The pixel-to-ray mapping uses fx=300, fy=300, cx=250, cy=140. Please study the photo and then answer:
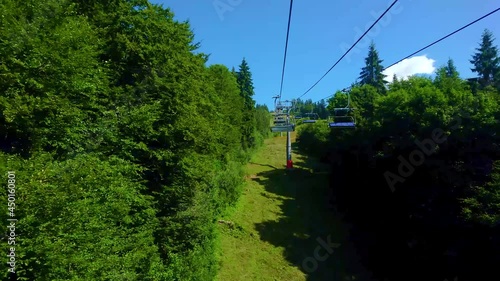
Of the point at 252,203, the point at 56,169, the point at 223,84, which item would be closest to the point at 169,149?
the point at 56,169

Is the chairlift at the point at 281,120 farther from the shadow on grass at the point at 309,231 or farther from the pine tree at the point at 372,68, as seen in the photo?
A: the pine tree at the point at 372,68

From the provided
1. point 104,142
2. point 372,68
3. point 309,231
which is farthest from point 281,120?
point 372,68

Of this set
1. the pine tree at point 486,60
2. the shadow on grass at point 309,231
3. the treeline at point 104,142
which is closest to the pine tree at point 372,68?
the pine tree at point 486,60

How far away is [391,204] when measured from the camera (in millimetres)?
21531

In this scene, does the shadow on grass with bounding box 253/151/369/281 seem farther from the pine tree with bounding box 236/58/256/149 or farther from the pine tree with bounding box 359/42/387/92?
the pine tree with bounding box 359/42/387/92

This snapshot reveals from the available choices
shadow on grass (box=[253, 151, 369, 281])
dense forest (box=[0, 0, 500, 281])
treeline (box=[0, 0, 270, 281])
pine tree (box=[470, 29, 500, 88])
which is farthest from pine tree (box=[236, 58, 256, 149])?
pine tree (box=[470, 29, 500, 88])

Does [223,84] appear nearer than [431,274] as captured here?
No

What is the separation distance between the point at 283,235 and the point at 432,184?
12.0m

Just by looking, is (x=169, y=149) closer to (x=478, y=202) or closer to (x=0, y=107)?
(x=0, y=107)

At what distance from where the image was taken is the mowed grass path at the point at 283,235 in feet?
66.3

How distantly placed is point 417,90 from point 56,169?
69.3 feet

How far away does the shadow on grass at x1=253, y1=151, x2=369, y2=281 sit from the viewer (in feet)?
71.2

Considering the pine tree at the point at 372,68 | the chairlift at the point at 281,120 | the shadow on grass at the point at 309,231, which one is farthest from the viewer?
the pine tree at the point at 372,68

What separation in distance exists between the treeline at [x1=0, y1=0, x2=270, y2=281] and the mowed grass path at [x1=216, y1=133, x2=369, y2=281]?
115 inches
